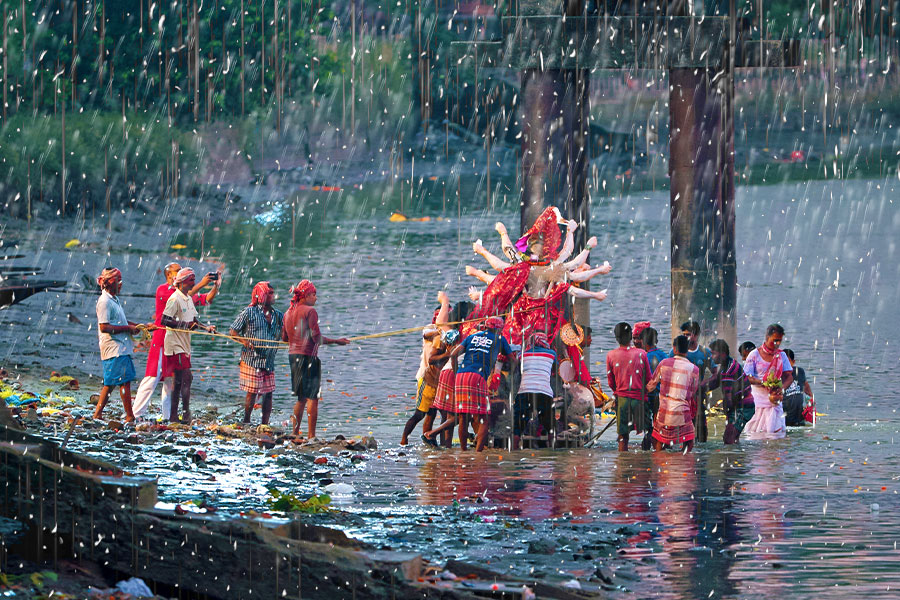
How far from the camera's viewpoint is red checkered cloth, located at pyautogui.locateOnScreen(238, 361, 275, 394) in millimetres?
15383

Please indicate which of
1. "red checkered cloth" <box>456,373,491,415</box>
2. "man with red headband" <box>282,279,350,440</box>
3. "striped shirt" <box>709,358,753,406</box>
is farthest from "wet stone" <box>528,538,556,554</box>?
"striped shirt" <box>709,358,753,406</box>

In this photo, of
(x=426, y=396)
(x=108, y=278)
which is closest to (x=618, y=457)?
(x=426, y=396)

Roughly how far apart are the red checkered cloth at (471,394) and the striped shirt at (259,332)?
198 centimetres

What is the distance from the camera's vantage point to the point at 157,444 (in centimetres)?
1375

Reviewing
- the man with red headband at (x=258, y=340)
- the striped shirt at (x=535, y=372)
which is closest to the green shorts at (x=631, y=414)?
the striped shirt at (x=535, y=372)

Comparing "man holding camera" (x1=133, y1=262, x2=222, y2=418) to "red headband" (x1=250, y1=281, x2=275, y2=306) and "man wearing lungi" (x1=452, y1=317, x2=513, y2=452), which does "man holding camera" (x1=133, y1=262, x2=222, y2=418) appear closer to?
"red headband" (x1=250, y1=281, x2=275, y2=306)

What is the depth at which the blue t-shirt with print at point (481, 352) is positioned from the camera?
14023 millimetres

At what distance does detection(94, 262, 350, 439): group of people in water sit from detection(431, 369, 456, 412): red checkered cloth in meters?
1.22

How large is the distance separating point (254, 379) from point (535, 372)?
2.92 metres

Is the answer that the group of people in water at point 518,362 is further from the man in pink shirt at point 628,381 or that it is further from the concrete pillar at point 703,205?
the concrete pillar at point 703,205

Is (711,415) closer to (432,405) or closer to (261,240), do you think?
(432,405)

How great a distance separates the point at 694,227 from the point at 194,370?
7913 mm

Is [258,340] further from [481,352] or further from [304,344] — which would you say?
[481,352]

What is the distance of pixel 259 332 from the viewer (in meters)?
15.1
